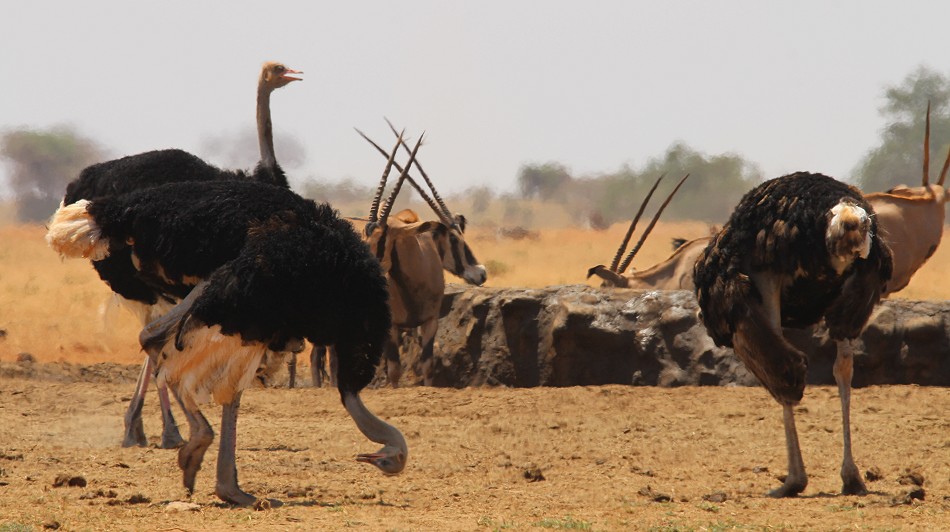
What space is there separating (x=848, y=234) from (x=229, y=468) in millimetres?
2807

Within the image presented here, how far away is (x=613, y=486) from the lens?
678cm

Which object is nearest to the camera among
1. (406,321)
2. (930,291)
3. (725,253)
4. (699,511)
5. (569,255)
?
(699,511)

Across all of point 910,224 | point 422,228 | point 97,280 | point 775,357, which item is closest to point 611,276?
point 422,228

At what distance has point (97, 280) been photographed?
28.6m

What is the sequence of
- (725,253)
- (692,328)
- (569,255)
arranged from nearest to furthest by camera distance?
→ (725,253) → (692,328) → (569,255)

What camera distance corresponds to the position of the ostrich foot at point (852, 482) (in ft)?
20.8

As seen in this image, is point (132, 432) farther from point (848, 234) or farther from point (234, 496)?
point (848, 234)

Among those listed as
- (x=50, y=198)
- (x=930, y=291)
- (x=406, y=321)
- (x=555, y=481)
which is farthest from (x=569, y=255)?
(x=50, y=198)

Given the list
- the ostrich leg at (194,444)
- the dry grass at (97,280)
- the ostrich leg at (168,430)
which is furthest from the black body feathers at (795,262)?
the dry grass at (97,280)

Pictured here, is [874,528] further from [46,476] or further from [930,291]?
[930,291]

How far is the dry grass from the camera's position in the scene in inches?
683

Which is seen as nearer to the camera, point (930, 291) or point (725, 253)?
point (725, 253)

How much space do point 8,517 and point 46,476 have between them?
4.52 feet

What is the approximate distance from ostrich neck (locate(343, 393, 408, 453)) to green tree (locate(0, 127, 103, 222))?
60.7 metres
